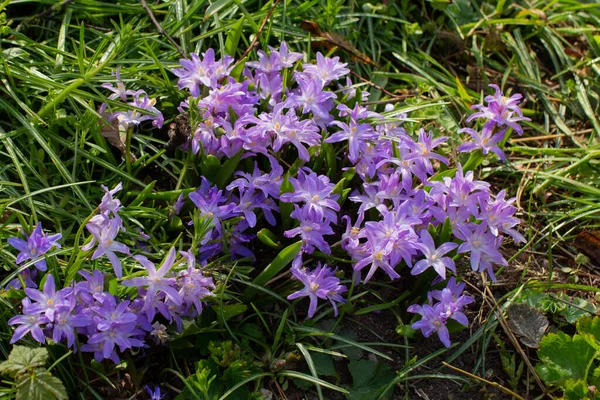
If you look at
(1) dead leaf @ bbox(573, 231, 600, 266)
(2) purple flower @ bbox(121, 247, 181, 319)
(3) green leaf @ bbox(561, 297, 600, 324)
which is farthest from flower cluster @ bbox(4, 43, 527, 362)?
(1) dead leaf @ bbox(573, 231, 600, 266)

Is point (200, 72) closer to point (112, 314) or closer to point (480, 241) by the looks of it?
point (112, 314)

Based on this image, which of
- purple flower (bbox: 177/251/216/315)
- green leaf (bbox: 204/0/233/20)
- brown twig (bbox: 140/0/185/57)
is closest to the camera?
purple flower (bbox: 177/251/216/315)

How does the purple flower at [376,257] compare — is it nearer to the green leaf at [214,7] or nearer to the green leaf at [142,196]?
the green leaf at [142,196]

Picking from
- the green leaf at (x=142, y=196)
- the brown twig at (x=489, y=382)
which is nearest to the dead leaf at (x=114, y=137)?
the green leaf at (x=142, y=196)

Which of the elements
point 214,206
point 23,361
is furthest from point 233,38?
point 23,361

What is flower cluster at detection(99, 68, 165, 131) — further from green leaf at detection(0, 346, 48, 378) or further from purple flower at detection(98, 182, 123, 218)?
green leaf at detection(0, 346, 48, 378)

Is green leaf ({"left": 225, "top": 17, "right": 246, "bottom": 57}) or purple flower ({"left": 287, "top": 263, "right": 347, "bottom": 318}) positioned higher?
green leaf ({"left": 225, "top": 17, "right": 246, "bottom": 57})
